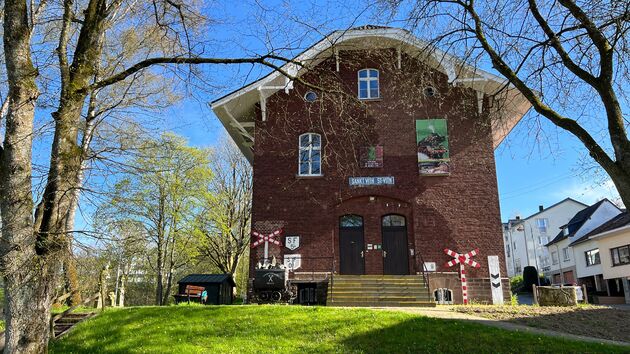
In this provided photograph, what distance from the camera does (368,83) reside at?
20750 mm

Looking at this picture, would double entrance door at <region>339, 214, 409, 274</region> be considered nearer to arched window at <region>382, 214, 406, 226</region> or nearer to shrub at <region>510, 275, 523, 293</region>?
arched window at <region>382, 214, 406, 226</region>

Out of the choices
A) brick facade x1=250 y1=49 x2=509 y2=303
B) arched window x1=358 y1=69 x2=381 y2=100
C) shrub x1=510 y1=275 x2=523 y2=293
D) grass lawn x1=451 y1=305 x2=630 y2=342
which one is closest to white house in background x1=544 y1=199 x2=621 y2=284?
shrub x1=510 y1=275 x2=523 y2=293

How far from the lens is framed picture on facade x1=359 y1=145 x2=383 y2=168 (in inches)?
765

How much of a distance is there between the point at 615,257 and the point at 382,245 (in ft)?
75.4

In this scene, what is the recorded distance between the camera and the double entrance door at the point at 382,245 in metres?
18.9

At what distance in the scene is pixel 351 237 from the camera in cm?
1923

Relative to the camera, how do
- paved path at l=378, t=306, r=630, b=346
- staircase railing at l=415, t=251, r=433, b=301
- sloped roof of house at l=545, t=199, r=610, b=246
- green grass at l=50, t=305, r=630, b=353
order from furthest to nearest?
sloped roof of house at l=545, t=199, r=610, b=246
staircase railing at l=415, t=251, r=433, b=301
paved path at l=378, t=306, r=630, b=346
green grass at l=50, t=305, r=630, b=353

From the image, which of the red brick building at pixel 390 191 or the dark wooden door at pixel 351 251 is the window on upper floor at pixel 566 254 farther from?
the dark wooden door at pixel 351 251

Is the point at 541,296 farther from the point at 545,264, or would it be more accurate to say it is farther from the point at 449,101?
the point at 545,264

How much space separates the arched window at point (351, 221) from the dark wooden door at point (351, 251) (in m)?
0.13

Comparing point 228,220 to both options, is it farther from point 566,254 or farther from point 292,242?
point 566,254

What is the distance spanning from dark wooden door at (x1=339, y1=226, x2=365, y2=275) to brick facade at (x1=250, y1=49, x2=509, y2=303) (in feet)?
0.76

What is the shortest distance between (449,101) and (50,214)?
16825mm

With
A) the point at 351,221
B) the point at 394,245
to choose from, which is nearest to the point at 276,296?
the point at 351,221
